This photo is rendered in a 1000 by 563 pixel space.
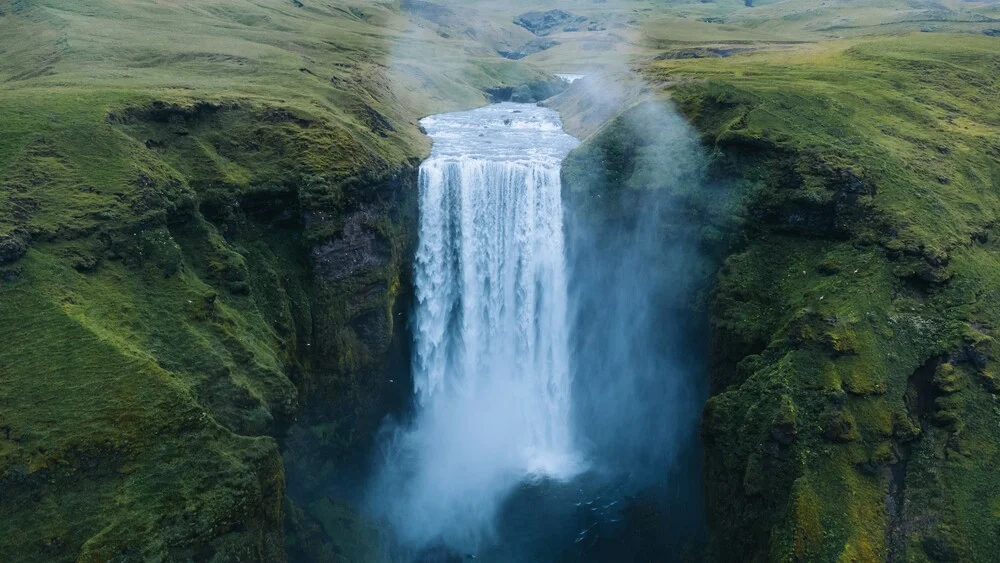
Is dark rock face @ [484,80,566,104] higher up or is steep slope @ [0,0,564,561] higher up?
dark rock face @ [484,80,566,104]

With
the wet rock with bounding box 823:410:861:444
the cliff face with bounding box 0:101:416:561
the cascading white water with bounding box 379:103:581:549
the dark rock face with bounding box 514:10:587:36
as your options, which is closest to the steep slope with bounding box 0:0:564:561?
the cliff face with bounding box 0:101:416:561

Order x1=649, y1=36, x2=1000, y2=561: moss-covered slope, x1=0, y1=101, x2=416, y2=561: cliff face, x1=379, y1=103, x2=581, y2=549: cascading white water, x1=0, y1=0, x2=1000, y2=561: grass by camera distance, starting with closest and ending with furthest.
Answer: x1=0, y1=101, x2=416, y2=561: cliff face
x1=0, y1=0, x2=1000, y2=561: grass
x1=649, y1=36, x2=1000, y2=561: moss-covered slope
x1=379, y1=103, x2=581, y2=549: cascading white water

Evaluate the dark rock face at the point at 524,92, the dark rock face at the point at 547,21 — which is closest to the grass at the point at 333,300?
the dark rock face at the point at 524,92

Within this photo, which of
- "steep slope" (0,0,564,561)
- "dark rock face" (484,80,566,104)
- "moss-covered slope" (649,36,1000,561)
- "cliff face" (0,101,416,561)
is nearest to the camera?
"cliff face" (0,101,416,561)

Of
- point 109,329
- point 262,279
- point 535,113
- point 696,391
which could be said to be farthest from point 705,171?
point 535,113

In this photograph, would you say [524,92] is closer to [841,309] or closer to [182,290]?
[841,309]

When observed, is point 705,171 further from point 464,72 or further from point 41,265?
point 464,72

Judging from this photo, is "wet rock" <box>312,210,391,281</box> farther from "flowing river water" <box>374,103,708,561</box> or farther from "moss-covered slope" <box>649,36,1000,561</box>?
"moss-covered slope" <box>649,36,1000,561</box>

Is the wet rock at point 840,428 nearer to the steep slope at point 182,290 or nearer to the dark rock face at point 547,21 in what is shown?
the steep slope at point 182,290

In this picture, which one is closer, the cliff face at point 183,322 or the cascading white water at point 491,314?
the cliff face at point 183,322
